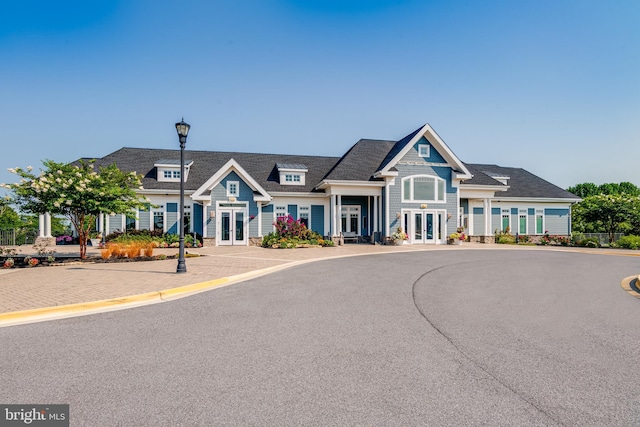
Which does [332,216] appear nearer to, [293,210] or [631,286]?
[293,210]

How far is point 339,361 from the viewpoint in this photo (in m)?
4.43

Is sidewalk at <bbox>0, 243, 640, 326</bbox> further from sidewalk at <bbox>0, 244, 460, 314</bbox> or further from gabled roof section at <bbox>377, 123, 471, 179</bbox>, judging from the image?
gabled roof section at <bbox>377, 123, 471, 179</bbox>

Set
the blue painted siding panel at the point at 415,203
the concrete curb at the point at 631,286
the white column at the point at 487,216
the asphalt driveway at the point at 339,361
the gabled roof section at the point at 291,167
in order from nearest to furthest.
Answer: the asphalt driveway at the point at 339,361 → the concrete curb at the point at 631,286 → the blue painted siding panel at the point at 415,203 → the gabled roof section at the point at 291,167 → the white column at the point at 487,216

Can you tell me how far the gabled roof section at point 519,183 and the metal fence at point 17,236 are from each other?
36135 mm

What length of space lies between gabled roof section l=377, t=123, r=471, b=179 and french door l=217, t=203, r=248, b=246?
10.5 meters

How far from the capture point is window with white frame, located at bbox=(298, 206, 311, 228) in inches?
1089

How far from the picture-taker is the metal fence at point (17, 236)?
2723cm

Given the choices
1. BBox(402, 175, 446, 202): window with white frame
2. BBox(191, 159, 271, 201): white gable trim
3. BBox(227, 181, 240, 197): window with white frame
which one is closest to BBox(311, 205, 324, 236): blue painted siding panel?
BBox(191, 159, 271, 201): white gable trim

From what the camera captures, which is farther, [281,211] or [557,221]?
[557,221]

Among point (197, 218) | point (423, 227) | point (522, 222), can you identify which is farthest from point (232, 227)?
point (522, 222)

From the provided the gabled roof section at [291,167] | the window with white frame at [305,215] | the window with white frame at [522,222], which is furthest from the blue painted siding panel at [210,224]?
the window with white frame at [522,222]

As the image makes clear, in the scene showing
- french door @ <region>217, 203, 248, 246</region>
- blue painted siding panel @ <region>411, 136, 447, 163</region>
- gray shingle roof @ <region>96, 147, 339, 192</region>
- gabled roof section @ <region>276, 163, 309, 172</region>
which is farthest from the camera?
gabled roof section @ <region>276, 163, 309, 172</region>

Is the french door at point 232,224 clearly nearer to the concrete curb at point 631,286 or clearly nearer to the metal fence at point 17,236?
the metal fence at point 17,236

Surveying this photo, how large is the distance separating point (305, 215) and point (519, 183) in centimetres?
2168
